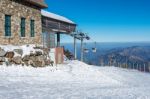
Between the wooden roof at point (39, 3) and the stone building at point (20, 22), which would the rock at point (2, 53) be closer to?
the stone building at point (20, 22)

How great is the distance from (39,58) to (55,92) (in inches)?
461

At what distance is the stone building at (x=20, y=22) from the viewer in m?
29.6

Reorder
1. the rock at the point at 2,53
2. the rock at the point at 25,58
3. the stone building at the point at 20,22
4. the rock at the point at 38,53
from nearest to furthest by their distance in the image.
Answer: the rock at the point at 2,53, the stone building at the point at 20,22, the rock at the point at 25,58, the rock at the point at 38,53

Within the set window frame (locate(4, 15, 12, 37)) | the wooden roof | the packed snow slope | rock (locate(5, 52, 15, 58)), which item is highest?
the wooden roof

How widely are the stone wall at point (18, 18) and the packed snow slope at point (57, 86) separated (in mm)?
3513

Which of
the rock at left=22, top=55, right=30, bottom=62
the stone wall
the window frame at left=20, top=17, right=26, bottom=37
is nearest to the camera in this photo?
the stone wall

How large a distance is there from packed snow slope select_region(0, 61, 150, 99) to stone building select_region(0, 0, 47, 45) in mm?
3626

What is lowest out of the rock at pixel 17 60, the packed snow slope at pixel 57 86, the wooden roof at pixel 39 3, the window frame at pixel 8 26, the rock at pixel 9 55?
the packed snow slope at pixel 57 86

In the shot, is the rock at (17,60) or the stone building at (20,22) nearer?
the rock at (17,60)

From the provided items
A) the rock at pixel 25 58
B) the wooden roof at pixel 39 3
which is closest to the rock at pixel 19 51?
the rock at pixel 25 58

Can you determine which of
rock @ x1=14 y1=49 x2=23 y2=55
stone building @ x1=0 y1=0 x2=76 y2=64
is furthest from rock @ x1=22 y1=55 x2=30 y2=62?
stone building @ x1=0 y1=0 x2=76 y2=64

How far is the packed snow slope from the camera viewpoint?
62.9 ft

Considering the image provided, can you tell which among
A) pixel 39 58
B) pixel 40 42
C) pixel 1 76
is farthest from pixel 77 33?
pixel 1 76

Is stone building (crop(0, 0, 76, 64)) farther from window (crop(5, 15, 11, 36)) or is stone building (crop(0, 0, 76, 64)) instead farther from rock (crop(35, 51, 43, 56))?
rock (crop(35, 51, 43, 56))
